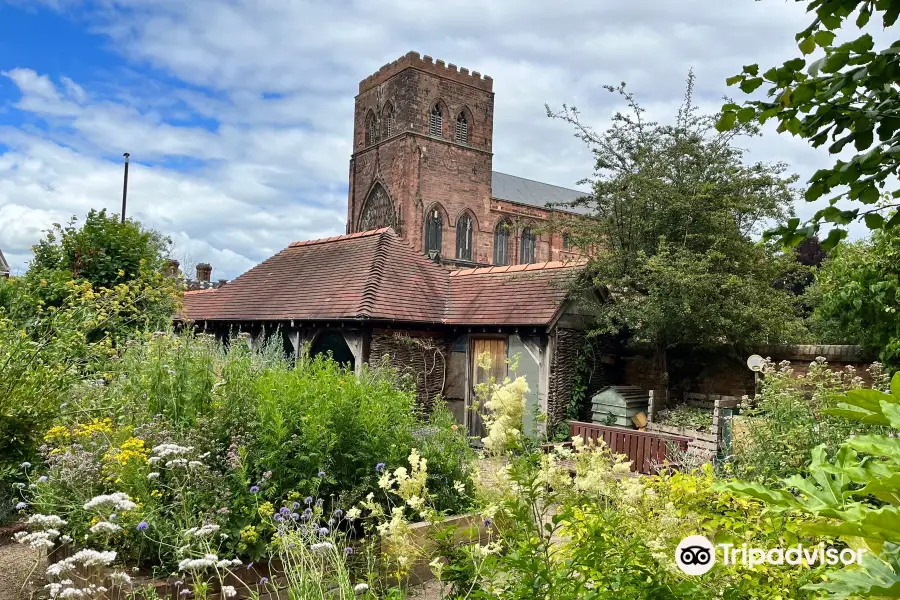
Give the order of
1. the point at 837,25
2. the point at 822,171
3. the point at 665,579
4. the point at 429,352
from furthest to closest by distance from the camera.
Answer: the point at 429,352 → the point at 665,579 → the point at 822,171 → the point at 837,25

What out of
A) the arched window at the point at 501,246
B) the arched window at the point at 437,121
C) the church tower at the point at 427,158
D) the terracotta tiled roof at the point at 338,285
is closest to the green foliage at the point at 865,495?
the terracotta tiled roof at the point at 338,285

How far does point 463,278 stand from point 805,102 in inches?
489

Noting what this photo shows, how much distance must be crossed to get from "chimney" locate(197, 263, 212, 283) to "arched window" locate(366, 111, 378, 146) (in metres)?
13.6

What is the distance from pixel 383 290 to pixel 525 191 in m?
27.2

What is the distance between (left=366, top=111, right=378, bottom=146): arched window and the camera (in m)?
33.9

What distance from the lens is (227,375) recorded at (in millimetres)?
5488

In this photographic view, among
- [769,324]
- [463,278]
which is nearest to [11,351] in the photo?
[463,278]

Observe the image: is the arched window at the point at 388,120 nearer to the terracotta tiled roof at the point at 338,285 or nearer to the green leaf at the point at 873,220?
the terracotta tiled roof at the point at 338,285

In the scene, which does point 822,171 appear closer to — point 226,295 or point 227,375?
point 227,375

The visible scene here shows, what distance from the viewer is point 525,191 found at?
38.5 metres

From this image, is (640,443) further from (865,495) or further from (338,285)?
(865,495)

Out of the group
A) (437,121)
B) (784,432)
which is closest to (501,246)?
(437,121)

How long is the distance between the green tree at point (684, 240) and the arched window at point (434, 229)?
19137 millimetres

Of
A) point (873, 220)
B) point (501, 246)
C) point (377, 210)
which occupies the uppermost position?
point (377, 210)
